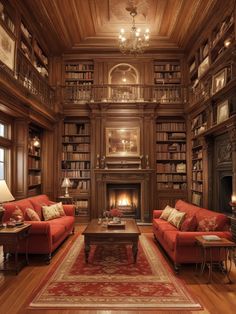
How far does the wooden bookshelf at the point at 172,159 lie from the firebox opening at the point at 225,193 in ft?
6.69

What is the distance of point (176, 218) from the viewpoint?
4609 millimetres

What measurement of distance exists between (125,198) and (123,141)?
1728 mm

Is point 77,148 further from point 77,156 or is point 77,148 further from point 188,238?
point 188,238

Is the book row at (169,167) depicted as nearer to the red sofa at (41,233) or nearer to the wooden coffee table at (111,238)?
the red sofa at (41,233)

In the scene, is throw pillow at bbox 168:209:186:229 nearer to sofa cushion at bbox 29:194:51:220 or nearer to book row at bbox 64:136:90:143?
sofa cushion at bbox 29:194:51:220

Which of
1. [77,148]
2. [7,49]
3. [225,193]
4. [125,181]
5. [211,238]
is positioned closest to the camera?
[211,238]

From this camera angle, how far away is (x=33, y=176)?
691 centimetres

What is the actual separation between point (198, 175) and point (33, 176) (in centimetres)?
448

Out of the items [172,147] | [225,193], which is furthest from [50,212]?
[172,147]

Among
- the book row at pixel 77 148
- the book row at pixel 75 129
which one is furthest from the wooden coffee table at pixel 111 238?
the book row at pixel 75 129

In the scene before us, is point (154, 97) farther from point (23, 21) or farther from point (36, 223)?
point (36, 223)

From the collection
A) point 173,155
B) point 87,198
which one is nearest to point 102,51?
point 173,155

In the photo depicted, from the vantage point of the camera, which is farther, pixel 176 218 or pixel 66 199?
pixel 66 199

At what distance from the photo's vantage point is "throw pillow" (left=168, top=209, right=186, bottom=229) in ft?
14.6
